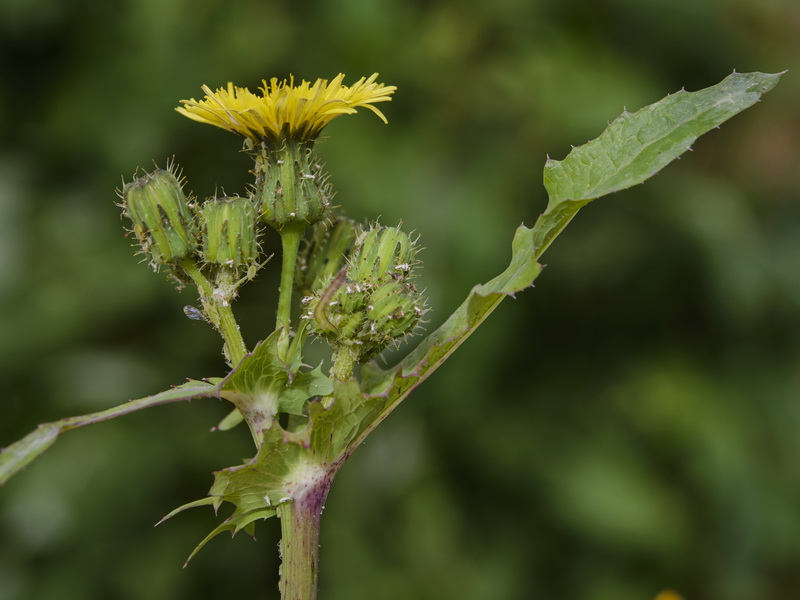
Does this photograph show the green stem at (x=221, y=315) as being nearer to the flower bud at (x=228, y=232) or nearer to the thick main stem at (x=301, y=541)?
the flower bud at (x=228, y=232)

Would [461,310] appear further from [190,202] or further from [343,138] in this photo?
[343,138]

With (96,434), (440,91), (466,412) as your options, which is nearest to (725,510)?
(466,412)

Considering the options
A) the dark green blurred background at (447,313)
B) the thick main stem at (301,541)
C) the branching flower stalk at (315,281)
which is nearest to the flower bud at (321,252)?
the branching flower stalk at (315,281)

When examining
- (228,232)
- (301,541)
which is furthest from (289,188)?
A: (301,541)

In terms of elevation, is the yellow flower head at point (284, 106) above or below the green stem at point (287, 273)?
above

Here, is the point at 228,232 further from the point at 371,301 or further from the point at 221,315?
the point at 371,301
